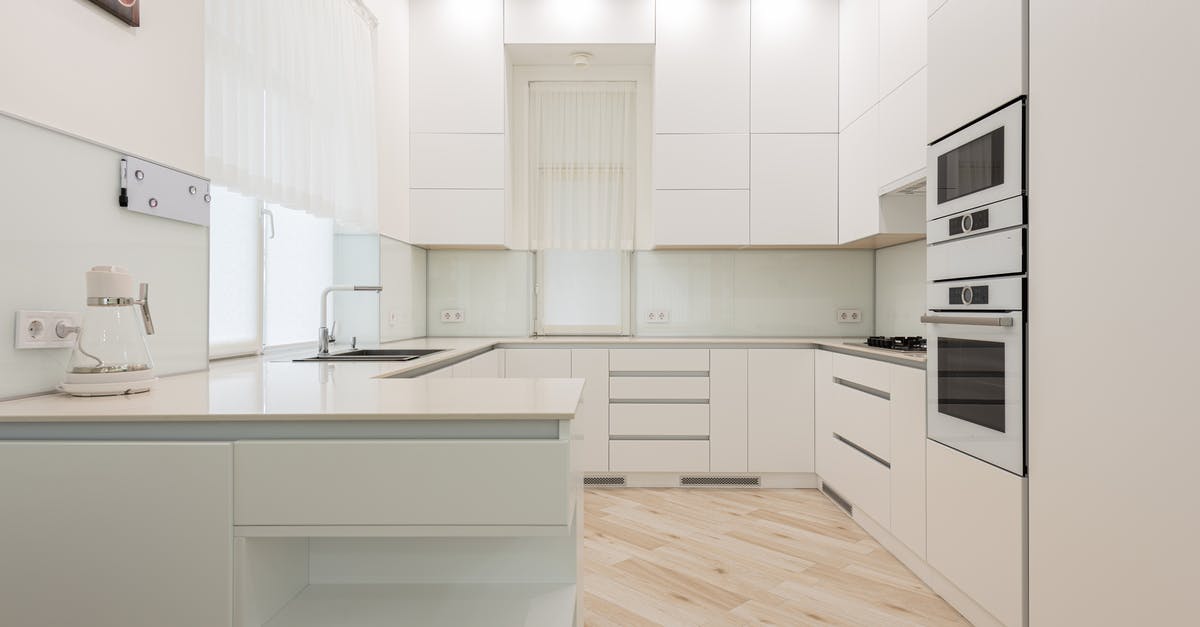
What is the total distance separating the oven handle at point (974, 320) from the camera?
1772 mm

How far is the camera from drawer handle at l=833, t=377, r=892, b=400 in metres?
2.67

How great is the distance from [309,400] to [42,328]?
2.11ft

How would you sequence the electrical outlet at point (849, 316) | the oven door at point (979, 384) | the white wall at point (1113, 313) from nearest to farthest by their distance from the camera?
the white wall at point (1113, 313) → the oven door at point (979, 384) → the electrical outlet at point (849, 316)

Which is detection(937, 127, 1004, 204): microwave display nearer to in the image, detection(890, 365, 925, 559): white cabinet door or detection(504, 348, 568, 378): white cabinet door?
detection(890, 365, 925, 559): white cabinet door

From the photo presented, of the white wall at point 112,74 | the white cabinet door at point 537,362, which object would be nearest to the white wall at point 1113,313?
the white cabinet door at point 537,362

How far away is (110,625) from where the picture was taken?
1.15m

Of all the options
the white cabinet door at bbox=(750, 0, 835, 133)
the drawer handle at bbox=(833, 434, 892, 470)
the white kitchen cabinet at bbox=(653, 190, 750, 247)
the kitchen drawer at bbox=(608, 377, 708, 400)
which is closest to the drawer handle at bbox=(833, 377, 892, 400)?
the drawer handle at bbox=(833, 434, 892, 470)

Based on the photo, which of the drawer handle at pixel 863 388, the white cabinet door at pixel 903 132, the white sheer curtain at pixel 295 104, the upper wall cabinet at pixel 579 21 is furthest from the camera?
the upper wall cabinet at pixel 579 21

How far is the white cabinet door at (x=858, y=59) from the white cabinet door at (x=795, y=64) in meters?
0.07

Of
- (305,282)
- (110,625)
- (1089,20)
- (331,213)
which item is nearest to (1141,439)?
(1089,20)

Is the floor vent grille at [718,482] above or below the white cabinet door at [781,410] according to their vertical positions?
below

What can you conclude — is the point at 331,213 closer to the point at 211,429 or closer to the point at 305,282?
the point at 305,282

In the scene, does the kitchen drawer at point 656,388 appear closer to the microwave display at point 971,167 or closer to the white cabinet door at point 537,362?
the white cabinet door at point 537,362

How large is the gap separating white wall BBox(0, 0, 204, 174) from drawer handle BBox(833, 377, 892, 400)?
2.68 m
